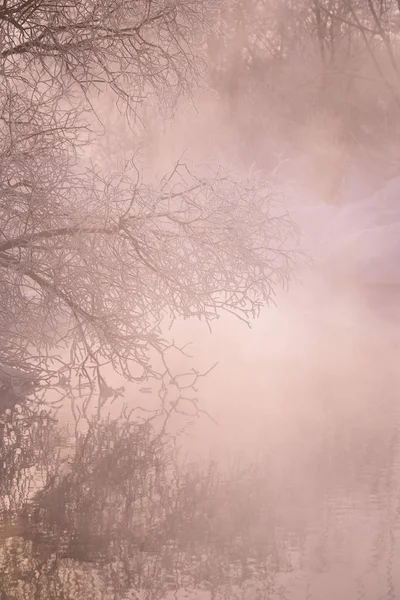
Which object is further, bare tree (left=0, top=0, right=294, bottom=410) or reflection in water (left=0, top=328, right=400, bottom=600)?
bare tree (left=0, top=0, right=294, bottom=410)

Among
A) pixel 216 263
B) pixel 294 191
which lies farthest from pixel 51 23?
pixel 294 191

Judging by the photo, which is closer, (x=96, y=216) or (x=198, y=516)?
(x=198, y=516)

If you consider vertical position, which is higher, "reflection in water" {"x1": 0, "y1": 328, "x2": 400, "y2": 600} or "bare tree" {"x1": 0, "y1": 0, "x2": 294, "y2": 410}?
"bare tree" {"x1": 0, "y1": 0, "x2": 294, "y2": 410}

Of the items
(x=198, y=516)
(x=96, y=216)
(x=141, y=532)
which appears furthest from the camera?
(x=96, y=216)

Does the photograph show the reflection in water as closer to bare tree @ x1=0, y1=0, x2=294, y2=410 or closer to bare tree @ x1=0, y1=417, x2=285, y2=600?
bare tree @ x1=0, y1=417, x2=285, y2=600

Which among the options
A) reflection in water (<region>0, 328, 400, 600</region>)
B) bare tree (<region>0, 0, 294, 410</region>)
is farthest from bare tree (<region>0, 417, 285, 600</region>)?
bare tree (<region>0, 0, 294, 410</region>)

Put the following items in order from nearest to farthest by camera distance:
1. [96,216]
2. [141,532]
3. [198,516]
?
[141,532], [198,516], [96,216]

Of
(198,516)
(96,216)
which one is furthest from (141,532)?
(96,216)

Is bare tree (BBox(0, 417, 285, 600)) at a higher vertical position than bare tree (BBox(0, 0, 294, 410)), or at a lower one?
lower

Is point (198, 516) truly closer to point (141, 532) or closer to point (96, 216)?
point (141, 532)

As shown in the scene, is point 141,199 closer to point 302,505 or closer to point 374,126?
point 302,505

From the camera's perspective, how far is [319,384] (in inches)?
370

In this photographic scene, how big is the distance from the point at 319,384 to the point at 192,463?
317 cm

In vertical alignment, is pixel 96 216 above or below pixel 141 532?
above
